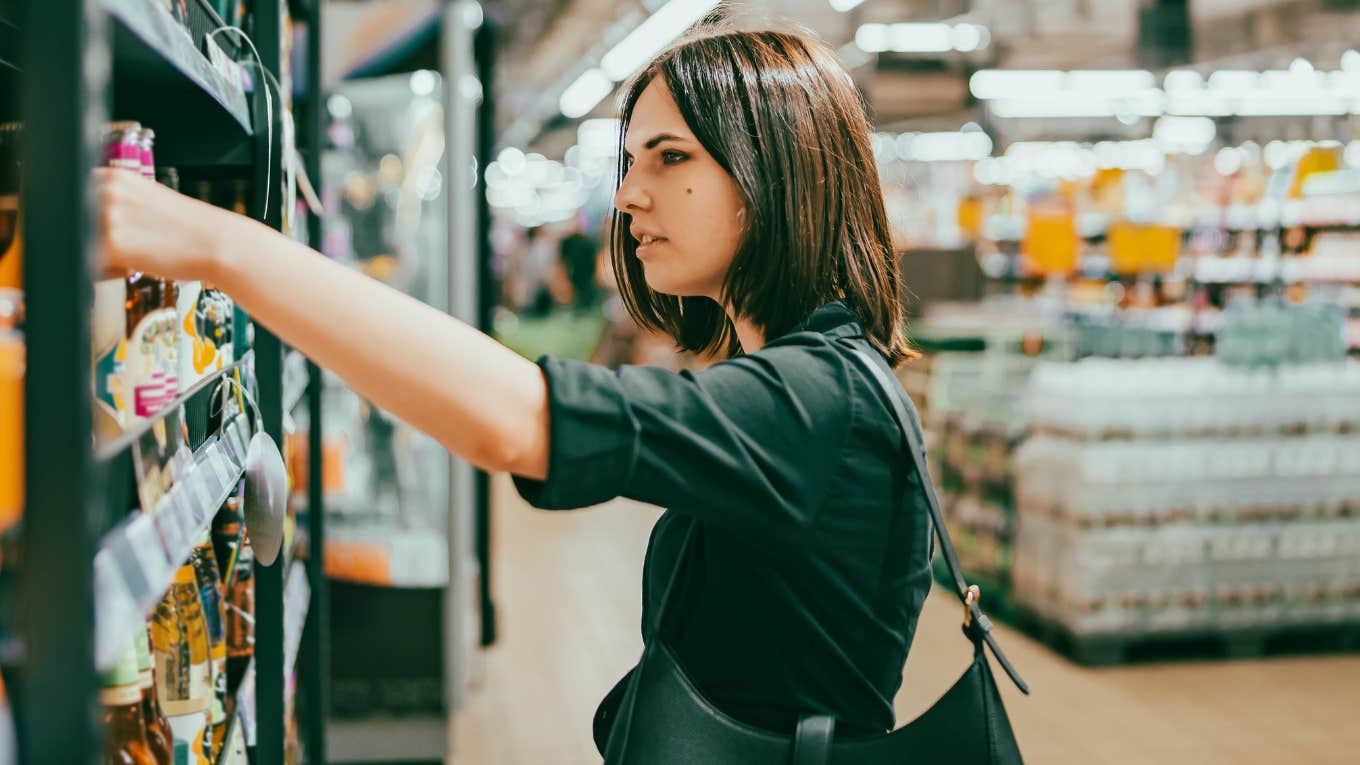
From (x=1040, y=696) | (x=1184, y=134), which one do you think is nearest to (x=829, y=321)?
(x=1040, y=696)

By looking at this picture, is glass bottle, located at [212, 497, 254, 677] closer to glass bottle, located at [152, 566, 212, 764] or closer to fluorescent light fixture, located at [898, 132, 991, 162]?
glass bottle, located at [152, 566, 212, 764]

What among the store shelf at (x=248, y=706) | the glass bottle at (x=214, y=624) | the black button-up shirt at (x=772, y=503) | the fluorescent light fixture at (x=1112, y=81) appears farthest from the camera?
the fluorescent light fixture at (x=1112, y=81)

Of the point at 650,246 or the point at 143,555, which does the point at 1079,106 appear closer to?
the point at 650,246

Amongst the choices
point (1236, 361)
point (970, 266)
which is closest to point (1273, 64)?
point (970, 266)

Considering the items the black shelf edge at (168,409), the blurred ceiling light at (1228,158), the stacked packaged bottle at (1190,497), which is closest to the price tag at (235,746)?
the black shelf edge at (168,409)

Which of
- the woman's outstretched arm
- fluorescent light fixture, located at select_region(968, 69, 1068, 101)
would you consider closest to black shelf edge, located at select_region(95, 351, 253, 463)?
the woman's outstretched arm

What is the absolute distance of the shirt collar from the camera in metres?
1.23

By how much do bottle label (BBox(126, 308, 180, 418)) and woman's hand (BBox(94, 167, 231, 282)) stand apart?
0.77ft

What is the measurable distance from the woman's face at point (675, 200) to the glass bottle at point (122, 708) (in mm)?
647

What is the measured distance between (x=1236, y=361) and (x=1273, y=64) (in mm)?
6537

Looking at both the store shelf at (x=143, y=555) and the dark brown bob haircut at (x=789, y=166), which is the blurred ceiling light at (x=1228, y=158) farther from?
the store shelf at (x=143, y=555)

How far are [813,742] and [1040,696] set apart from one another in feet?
12.0

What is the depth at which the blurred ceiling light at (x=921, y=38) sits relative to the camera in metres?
7.99

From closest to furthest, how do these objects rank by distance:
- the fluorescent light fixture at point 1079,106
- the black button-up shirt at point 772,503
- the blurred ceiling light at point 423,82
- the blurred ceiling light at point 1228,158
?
the black button-up shirt at point 772,503, the blurred ceiling light at point 423,82, the fluorescent light fixture at point 1079,106, the blurred ceiling light at point 1228,158
